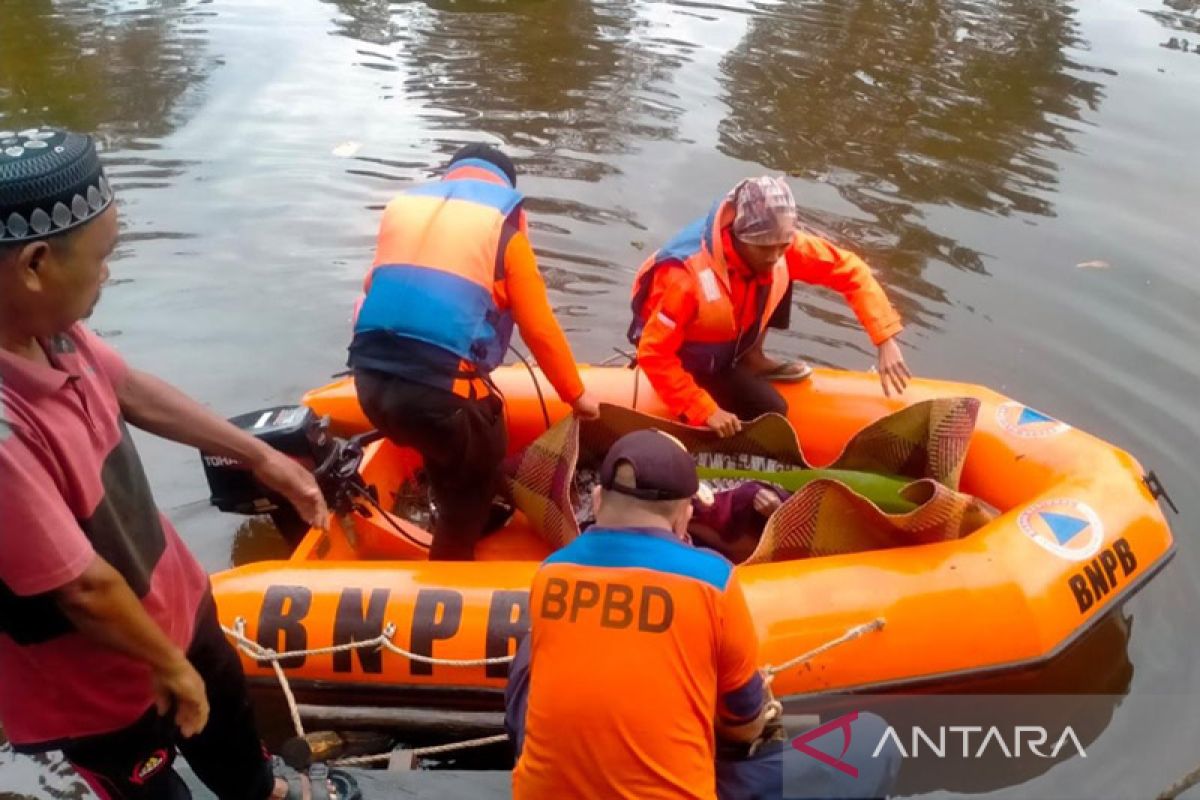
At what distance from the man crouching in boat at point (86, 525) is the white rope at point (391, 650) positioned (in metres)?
0.77

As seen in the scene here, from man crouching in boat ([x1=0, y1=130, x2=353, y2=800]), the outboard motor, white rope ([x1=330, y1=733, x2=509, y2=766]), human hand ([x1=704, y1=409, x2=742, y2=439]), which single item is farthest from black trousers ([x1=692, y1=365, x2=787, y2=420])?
man crouching in boat ([x1=0, y1=130, x2=353, y2=800])

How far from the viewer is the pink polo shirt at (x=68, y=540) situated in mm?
1500

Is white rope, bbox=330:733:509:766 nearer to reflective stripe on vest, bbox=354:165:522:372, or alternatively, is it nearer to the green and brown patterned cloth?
the green and brown patterned cloth

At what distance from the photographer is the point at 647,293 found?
3883mm

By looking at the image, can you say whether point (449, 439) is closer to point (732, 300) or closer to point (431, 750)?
point (431, 750)

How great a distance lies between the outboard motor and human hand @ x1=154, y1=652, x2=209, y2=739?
5.04ft

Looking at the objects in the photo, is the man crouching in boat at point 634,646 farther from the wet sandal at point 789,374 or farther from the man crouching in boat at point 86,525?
the wet sandal at point 789,374

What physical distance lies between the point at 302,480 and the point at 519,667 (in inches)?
24.7

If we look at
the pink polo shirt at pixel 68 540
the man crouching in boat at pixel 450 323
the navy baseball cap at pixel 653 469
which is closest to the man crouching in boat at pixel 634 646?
the navy baseball cap at pixel 653 469

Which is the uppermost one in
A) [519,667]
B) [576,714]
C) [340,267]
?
[576,714]

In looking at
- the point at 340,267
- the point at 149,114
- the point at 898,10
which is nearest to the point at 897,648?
the point at 340,267

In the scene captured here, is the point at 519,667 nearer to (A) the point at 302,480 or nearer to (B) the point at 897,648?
(A) the point at 302,480

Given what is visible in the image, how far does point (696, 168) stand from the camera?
6855mm

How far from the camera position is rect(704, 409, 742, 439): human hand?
12.1 feet
